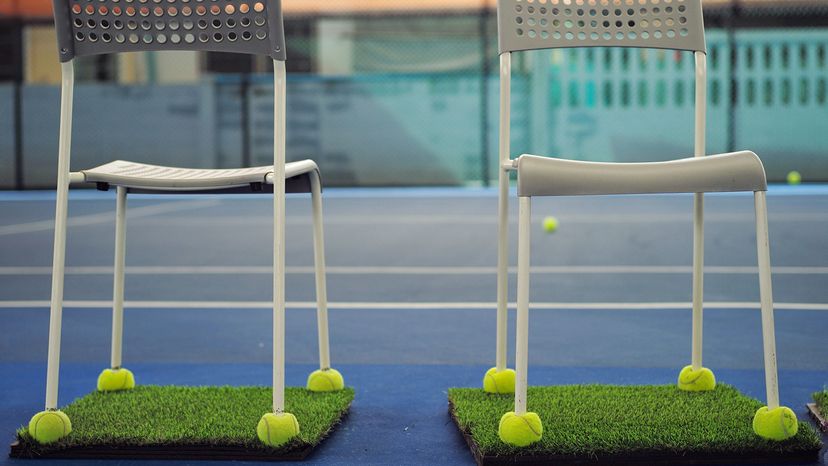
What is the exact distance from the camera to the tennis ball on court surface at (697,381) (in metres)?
2.86

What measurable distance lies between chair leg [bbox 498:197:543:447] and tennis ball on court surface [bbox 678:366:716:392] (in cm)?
70

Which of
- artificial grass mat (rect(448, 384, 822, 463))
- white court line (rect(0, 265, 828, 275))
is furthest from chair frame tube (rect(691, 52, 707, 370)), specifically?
white court line (rect(0, 265, 828, 275))

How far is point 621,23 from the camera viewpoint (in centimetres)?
276

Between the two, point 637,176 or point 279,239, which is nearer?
point 637,176

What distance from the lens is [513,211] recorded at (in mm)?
9352

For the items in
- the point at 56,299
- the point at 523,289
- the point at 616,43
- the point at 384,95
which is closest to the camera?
the point at 523,289

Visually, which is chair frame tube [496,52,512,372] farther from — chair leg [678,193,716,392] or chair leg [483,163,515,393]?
chair leg [678,193,716,392]

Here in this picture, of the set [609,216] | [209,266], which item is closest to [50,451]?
[209,266]

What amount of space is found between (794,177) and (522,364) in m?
10.7

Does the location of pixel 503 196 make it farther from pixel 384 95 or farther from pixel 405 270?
pixel 384 95

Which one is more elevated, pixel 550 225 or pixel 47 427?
pixel 550 225

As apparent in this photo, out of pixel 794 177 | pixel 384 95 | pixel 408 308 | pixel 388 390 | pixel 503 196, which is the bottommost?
pixel 388 390

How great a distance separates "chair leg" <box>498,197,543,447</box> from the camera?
7.27ft

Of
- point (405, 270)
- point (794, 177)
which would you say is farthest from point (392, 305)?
point (794, 177)
